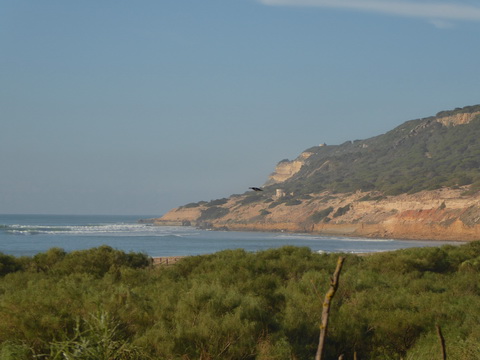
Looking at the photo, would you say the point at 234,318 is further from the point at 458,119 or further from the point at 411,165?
the point at 458,119

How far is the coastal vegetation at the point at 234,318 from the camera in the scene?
12.1 m

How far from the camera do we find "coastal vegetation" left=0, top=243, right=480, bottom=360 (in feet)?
39.7

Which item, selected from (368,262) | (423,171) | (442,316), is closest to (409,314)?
(442,316)

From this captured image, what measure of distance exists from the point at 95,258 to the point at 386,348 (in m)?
13.9

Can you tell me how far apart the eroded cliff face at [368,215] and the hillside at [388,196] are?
0.37ft

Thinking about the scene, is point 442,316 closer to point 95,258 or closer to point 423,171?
point 95,258

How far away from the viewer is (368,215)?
113 metres

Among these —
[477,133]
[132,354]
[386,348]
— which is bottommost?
[386,348]

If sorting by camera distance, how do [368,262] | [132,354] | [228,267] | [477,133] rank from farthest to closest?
[477,133]
[368,262]
[228,267]
[132,354]

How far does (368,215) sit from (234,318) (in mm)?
101957

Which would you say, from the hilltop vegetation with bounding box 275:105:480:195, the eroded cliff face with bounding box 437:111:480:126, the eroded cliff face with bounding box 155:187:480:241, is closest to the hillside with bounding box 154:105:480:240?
the eroded cliff face with bounding box 437:111:480:126

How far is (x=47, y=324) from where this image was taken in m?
12.6

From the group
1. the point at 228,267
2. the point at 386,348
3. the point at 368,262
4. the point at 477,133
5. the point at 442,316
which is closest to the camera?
the point at 386,348

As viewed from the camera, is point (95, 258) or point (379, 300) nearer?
point (379, 300)
